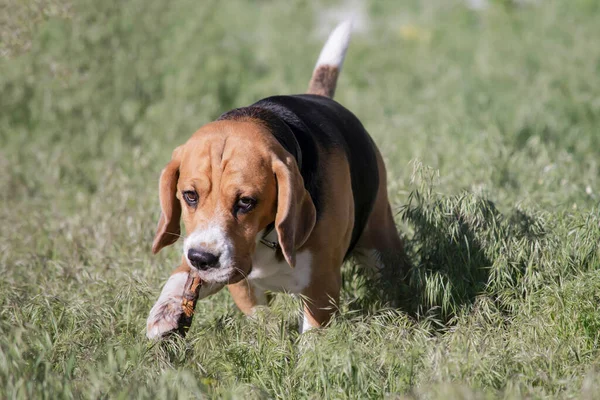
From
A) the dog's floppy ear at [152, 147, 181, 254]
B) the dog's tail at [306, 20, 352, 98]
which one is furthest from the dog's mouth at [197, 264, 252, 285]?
the dog's tail at [306, 20, 352, 98]

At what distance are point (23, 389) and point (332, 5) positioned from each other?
35.7ft

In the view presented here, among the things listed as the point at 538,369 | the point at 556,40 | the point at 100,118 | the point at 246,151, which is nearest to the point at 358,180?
the point at 246,151

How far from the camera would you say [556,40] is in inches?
388

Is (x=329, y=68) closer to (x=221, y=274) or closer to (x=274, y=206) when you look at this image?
(x=274, y=206)

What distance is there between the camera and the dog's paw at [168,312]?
11.6 ft

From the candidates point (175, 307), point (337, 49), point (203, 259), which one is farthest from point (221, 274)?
point (337, 49)

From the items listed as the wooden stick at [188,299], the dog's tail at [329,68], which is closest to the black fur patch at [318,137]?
the dog's tail at [329,68]

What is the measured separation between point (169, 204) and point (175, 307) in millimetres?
451

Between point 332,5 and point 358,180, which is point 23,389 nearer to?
point 358,180

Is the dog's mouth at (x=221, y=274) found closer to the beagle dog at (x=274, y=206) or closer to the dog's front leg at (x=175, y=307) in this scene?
the beagle dog at (x=274, y=206)

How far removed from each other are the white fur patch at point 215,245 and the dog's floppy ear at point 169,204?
1.22ft

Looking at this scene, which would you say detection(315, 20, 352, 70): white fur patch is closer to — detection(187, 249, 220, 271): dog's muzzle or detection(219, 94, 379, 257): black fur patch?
detection(219, 94, 379, 257): black fur patch

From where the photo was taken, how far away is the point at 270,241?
3580 millimetres

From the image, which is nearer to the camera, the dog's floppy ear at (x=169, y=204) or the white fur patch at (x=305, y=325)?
the dog's floppy ear at (x=169, y=204)
